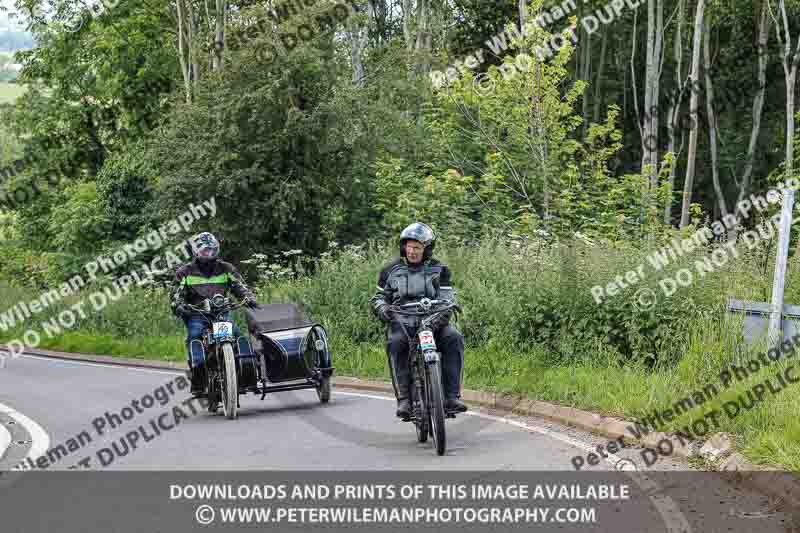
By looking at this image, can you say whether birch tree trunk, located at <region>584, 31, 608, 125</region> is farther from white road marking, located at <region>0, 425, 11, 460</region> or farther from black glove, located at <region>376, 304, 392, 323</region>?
black glove, located at <region>376, 304, 392, 323</region>

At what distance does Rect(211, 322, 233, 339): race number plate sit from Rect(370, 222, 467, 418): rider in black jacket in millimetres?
2660

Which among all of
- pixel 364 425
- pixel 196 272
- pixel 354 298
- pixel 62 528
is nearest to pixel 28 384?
pixel 354 298

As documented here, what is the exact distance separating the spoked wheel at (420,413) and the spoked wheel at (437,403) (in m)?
0.46

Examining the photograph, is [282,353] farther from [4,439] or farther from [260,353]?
[4,439]

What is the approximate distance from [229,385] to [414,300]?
316 centimetres

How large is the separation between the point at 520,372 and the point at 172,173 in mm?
16117

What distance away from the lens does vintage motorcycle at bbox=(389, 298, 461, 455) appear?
30.4ft

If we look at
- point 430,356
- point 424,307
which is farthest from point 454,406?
point 424,307

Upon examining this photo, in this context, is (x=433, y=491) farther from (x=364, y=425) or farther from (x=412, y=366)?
(x=364, y=425)

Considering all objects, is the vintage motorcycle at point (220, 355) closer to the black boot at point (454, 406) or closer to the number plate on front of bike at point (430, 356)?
the black boot at point (454, 406)

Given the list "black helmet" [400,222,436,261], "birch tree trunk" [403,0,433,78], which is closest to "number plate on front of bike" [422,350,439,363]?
"black helmet" [400,222,436,261]

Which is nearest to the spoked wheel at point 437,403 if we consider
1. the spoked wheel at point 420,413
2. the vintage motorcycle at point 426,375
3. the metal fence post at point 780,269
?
the vintage motorcycle at point 426,375

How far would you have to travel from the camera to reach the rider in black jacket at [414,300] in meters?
9.91

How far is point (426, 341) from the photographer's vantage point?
938cm
